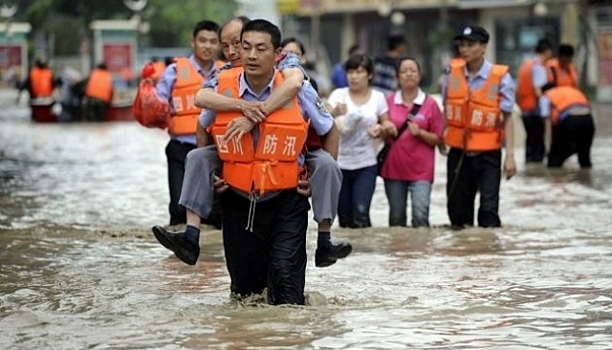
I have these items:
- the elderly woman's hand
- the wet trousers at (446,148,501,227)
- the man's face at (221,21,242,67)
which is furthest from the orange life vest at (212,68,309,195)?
the wet trousers at (446,148,501,227)

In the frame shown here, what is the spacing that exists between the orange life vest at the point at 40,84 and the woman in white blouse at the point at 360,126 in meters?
29.8

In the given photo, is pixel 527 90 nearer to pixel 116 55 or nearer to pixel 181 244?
A: pixel 181 244

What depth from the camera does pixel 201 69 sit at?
40.7 ft

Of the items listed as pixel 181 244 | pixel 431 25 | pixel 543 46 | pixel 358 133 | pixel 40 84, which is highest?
pixel 431 25

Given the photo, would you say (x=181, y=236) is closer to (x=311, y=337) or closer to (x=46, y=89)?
(x=311, y=337)

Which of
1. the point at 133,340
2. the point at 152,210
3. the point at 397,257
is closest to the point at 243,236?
the point at 133,340

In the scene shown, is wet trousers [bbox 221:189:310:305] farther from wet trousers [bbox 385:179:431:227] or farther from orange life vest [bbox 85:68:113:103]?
orange life vest [bbox 85:68:113:103]

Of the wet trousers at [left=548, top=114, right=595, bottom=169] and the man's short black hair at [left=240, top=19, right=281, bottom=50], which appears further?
the wet trousers at [left=548, top=114, right=595, bottom=169]

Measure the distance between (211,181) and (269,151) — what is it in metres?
0.41

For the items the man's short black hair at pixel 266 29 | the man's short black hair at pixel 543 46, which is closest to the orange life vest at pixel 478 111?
the man's short black hair at pixel 266 29

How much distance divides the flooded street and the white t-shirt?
0.61 meters

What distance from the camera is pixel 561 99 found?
65.5 feet

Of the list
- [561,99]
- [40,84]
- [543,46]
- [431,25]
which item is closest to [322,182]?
[561,99]

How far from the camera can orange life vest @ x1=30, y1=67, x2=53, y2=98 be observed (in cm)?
4191
